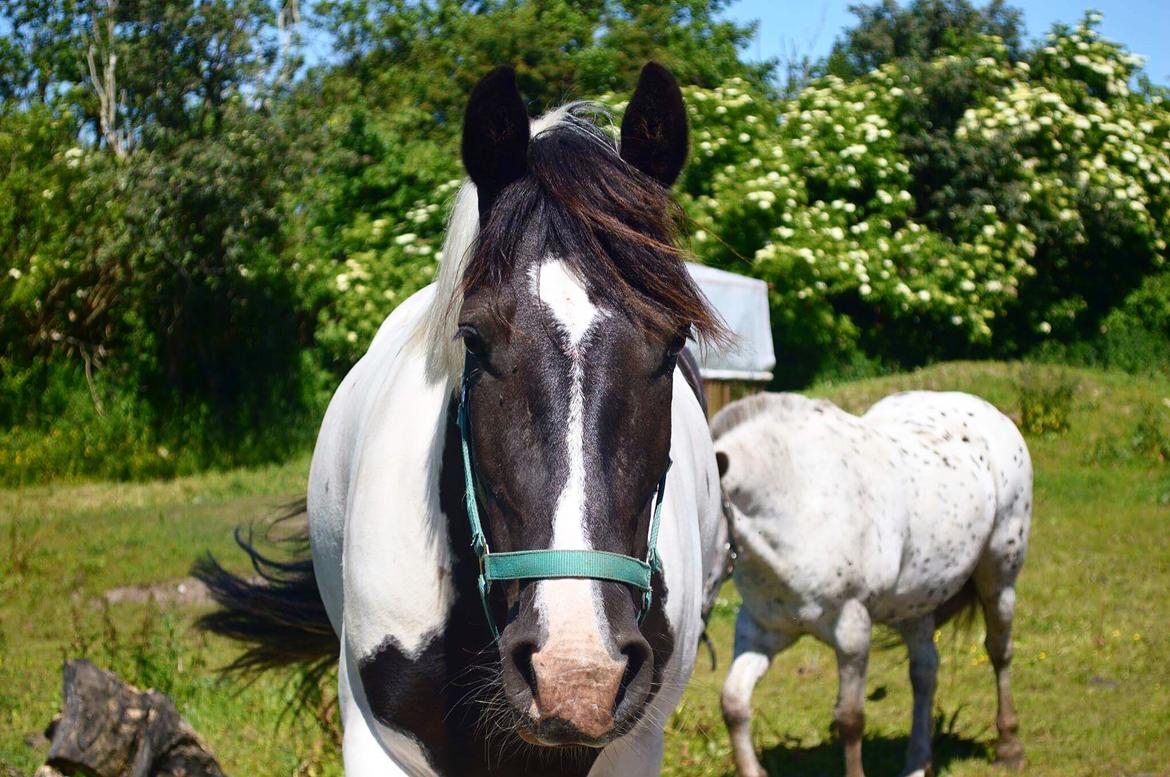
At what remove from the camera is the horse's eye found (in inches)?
78.4

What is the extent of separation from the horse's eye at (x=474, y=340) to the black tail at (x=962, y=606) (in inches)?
161

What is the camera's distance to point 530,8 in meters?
19.6

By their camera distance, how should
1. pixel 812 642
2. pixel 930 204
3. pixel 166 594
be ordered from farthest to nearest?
1. pixel 930 204
2. pixel 166 594
3. pixel 812 642

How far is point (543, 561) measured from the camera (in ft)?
5.98

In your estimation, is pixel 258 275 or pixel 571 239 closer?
pixel 571 239

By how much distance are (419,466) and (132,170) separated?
1274cm

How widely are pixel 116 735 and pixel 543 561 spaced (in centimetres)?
256

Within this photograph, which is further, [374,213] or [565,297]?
[374,213]

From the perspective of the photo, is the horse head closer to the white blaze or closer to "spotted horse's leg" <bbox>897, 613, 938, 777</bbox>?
the white blaze

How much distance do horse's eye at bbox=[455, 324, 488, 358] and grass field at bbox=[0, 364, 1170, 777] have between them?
268 cm

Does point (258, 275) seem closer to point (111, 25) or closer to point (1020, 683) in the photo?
point (111, 25)

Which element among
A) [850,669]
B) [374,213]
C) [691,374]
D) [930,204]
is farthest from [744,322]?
[691,374]

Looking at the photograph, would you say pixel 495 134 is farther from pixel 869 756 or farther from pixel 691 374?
pixel 869 756

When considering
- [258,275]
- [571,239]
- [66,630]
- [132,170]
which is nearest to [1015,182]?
[258,275]
